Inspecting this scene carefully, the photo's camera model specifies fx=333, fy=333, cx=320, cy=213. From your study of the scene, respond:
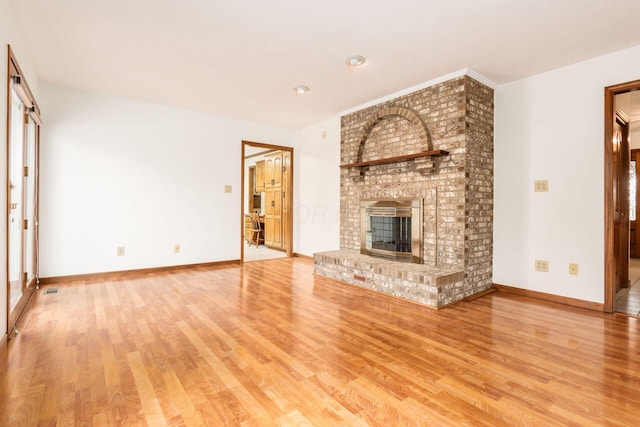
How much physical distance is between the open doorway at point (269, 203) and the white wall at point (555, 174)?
3.61 meters

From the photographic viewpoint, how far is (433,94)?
12.3 feet

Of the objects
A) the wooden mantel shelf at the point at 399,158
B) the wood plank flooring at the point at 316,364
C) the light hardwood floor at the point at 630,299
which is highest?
the wooden mantel shelf at the point at 399,158

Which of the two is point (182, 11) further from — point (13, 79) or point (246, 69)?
point (13, 79)

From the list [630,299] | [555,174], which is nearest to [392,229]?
[555,174]

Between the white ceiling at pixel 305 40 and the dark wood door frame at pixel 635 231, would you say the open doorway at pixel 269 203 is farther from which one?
the dark wood door frame at pixel 635 231

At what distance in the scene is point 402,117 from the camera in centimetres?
411

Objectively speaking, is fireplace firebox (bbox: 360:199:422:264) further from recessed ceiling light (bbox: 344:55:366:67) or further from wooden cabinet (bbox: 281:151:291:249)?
wooden cabinet (bbox: 281:151:291:249)

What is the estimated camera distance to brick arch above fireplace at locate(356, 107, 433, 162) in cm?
378

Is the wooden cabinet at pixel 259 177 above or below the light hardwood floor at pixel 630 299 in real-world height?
above

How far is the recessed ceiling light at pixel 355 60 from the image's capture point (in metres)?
3.16

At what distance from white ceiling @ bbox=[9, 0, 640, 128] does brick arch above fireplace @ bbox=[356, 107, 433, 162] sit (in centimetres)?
27

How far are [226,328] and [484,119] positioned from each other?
133 inches

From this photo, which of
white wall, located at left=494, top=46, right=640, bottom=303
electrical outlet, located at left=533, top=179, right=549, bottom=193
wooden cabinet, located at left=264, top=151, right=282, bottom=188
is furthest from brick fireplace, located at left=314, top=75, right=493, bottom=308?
wooden cabinet, located at left=264, top=151, right=282, bottom=188

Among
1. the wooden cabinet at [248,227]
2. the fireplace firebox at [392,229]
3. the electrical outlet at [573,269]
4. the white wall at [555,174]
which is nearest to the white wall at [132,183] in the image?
the fireplace firebox at [392,229]
